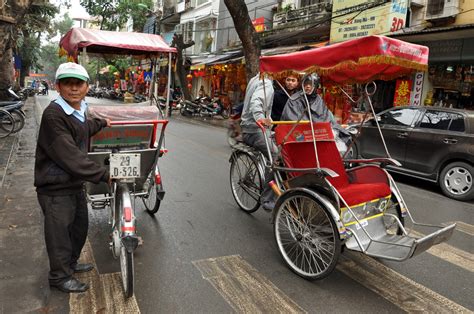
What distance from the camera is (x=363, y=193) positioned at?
145 inches

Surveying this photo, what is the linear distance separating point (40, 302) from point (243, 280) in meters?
1.60

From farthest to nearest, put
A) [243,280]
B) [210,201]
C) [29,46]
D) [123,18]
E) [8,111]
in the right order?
[29,46]
[123,18]
[8,111]
[210,201]
[243,280]

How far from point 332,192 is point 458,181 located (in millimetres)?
4447

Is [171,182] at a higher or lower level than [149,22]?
lower

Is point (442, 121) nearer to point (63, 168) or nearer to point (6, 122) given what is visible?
point (63, 168)

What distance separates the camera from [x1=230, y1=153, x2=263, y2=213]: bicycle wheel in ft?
16.9

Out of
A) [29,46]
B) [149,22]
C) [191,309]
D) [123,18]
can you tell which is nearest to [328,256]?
[191,309]

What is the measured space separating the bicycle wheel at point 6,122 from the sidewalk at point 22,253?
4.51 metres

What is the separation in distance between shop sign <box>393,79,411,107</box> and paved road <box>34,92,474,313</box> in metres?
8.00

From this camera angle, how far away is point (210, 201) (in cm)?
584

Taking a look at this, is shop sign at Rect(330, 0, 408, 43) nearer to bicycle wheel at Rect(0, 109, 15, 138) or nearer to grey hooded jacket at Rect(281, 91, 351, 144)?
grey hooded jacket at Rect(281, 91, 351, 144)

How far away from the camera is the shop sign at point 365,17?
40.3ft

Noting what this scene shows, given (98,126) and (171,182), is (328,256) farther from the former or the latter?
(171,182)

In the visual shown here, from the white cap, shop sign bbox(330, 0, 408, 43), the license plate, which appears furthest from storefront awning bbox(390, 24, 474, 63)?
the white cap
